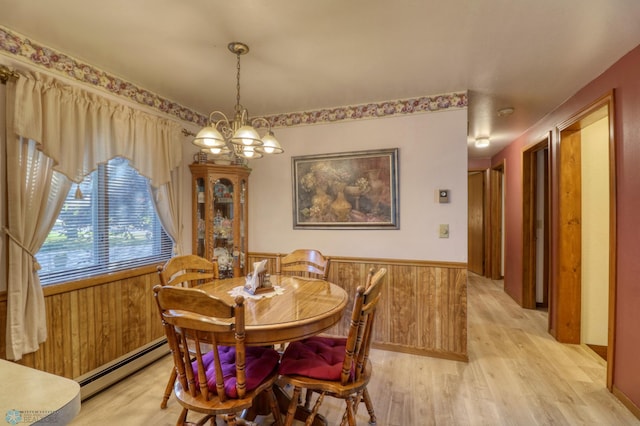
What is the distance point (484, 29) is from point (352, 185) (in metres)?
1.59

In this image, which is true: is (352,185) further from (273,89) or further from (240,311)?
(240,311)

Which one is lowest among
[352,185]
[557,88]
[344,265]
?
[344,265]

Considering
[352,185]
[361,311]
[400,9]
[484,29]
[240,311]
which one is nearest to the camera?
[240,311]

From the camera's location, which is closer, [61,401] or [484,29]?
[61,401]

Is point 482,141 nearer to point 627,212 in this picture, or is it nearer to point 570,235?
point 570,235

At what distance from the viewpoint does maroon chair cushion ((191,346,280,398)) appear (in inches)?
53.8

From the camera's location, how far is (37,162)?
187 centimetres

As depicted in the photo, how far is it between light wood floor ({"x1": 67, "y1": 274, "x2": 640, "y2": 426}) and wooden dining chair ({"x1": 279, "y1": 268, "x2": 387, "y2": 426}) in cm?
55

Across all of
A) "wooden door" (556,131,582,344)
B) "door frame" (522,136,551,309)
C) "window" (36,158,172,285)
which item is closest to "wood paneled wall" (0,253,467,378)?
"window" (36,158,172,285)

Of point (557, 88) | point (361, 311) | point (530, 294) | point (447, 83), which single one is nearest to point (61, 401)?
point (361, 311)

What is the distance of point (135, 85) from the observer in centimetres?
250

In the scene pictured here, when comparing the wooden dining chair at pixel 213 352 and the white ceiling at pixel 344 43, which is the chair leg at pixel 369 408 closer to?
the wooden dining chair at pixel 213 352

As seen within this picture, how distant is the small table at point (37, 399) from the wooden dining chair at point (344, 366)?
3.22 ft

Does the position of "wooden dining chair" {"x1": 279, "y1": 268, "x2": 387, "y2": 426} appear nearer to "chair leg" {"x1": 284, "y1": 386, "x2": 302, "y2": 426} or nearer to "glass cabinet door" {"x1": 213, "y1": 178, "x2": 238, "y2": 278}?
"chair leg" {"x1": 284, "y1": 386, "x2": 302, "y2": 426}
